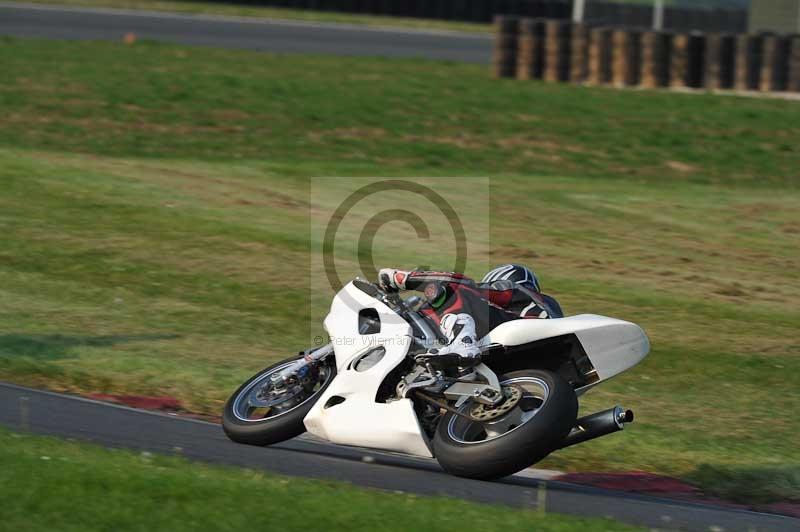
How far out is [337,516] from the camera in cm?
623

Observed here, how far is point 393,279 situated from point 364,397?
729mm

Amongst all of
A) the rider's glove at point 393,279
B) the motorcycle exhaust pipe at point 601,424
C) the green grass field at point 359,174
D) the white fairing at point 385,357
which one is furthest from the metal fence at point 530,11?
the motorcycle exhaust pipe at point 601,424

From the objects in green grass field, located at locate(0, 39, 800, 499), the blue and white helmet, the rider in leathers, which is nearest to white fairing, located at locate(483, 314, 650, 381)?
the rider in leathers

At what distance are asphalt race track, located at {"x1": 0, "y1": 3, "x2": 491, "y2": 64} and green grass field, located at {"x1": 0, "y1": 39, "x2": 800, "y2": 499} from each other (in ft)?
7.74

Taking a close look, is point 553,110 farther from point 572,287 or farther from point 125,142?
point 572,287

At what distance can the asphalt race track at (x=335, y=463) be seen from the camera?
7094 millimetres

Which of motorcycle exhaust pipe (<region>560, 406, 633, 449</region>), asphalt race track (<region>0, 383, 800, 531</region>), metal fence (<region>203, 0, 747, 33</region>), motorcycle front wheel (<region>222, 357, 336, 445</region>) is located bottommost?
asphalt race track (<region>0, 383, 800, 531</region>)

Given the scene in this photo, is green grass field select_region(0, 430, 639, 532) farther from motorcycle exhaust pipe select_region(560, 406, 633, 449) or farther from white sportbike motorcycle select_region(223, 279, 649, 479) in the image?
motorcycle exhaust pipe select_region(560, 406, 633, 449)

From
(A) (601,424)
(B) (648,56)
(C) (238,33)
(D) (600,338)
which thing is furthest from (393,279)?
(C) (238,33)

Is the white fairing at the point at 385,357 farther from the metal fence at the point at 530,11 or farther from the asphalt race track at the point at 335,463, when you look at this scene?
the metal fence at the point at 530,11

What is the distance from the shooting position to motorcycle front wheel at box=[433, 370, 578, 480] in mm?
6738

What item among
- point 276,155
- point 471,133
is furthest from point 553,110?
point 276,155

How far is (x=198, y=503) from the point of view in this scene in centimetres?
628

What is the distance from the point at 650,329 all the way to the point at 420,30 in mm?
26191
